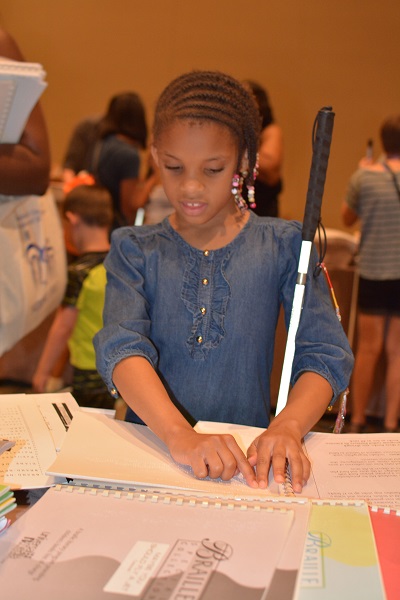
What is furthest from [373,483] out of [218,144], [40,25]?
[40,25]

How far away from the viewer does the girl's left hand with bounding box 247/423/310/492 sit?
105cm

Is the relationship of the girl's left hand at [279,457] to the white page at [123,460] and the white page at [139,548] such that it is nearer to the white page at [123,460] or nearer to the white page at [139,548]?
the white page at [123,460]

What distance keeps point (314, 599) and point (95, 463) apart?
414 mm

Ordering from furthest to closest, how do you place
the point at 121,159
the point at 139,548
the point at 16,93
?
the point at 121,159 → the point at 16,93 → the point at 139,548

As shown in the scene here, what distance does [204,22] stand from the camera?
670 centimetres

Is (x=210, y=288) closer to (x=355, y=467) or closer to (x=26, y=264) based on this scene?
(x=355, y=467)

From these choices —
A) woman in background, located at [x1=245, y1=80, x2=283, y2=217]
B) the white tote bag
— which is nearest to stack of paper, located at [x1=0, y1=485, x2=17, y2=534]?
the white tote bag

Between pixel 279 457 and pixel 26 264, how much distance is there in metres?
0.93

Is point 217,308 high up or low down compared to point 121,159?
up

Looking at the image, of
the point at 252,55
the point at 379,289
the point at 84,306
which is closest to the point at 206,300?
the point at 84,306

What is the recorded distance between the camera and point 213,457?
1.05 metres

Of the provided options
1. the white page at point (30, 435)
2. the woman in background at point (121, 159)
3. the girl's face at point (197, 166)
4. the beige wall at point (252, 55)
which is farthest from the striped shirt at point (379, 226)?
the beige wall at point (252, 55)

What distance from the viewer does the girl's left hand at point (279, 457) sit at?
41.5 inches

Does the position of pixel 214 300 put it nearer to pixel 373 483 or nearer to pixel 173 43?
pixel 373 483
